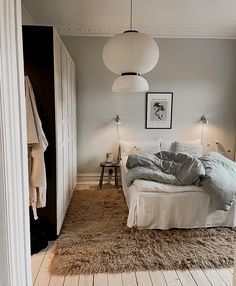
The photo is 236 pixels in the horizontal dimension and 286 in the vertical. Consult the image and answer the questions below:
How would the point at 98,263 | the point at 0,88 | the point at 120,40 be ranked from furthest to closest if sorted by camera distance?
the point at 98,263 < the point at 120,40 < the point at 0,88

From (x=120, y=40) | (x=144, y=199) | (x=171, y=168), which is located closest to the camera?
(x=120, y=40)

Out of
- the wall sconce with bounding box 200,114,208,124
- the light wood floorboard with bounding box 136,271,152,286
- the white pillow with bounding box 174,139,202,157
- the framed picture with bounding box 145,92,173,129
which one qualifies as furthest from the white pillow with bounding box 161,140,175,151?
the light wood floorboard with bounding box 136,271,152,286

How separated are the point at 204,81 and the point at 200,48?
633 mm

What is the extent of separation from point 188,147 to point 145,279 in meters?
3.07

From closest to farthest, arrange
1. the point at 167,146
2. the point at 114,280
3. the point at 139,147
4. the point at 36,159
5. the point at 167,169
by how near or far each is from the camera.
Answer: the point at 114,280, the point at 36,159, the point at 167,169, the point at 139,147, the point at 167,146

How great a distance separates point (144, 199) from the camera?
9.86 feet

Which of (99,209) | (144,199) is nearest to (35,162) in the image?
(144,199)

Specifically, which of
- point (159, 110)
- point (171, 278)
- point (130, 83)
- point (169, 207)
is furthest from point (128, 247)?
point (159, 110)

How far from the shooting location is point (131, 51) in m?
2.24

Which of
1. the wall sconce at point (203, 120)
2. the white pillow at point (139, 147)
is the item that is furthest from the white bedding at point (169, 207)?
the wall sconce at point (203, 120)

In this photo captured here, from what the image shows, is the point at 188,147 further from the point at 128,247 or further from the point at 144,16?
the point at 128,247

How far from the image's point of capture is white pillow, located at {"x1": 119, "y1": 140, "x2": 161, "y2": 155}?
4.85m

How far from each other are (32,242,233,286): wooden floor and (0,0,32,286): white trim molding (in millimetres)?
1337

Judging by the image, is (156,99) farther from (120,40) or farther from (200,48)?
(120,40)
